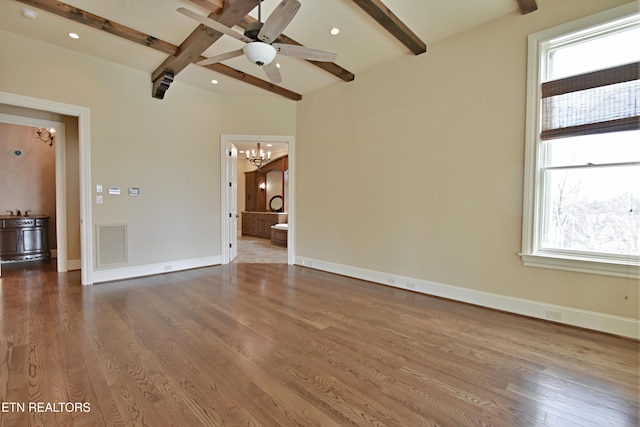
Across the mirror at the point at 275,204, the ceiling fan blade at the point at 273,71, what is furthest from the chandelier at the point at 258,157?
the ceiling fan blade at the point at 273,71

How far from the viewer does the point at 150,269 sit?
15.3 feet

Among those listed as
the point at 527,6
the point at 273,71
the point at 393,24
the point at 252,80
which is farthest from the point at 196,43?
the point at 527,6

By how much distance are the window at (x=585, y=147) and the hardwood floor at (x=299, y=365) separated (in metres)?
0.82

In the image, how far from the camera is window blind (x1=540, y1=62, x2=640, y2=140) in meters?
2.55

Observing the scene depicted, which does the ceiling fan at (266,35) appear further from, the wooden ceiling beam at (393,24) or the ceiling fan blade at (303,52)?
the wooden ceiling beam at (393,24)

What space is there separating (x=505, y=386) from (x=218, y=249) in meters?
4.78

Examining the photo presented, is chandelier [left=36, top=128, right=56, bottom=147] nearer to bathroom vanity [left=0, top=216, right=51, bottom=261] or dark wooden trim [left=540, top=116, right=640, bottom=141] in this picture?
bathroom vanity [left=0, top=216, right=51, bottom=261]

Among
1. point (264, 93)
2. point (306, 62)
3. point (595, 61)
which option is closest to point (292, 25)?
point (306, 62)

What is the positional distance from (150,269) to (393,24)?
4871 millimetres

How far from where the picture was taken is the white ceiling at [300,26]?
2.96 m

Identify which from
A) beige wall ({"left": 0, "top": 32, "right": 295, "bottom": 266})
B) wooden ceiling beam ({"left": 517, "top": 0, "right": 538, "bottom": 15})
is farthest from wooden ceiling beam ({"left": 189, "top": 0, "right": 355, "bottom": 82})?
wooden ceiling beam ({"left": 517, "top": 0, "right": 538, "bottom": 15})

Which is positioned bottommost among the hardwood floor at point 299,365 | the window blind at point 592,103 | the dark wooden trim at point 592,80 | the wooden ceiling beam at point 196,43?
the hardwood floor at point 299,365

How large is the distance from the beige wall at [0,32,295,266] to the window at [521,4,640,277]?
392 centimetres

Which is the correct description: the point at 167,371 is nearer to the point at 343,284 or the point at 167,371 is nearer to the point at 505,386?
the point at 505,386
